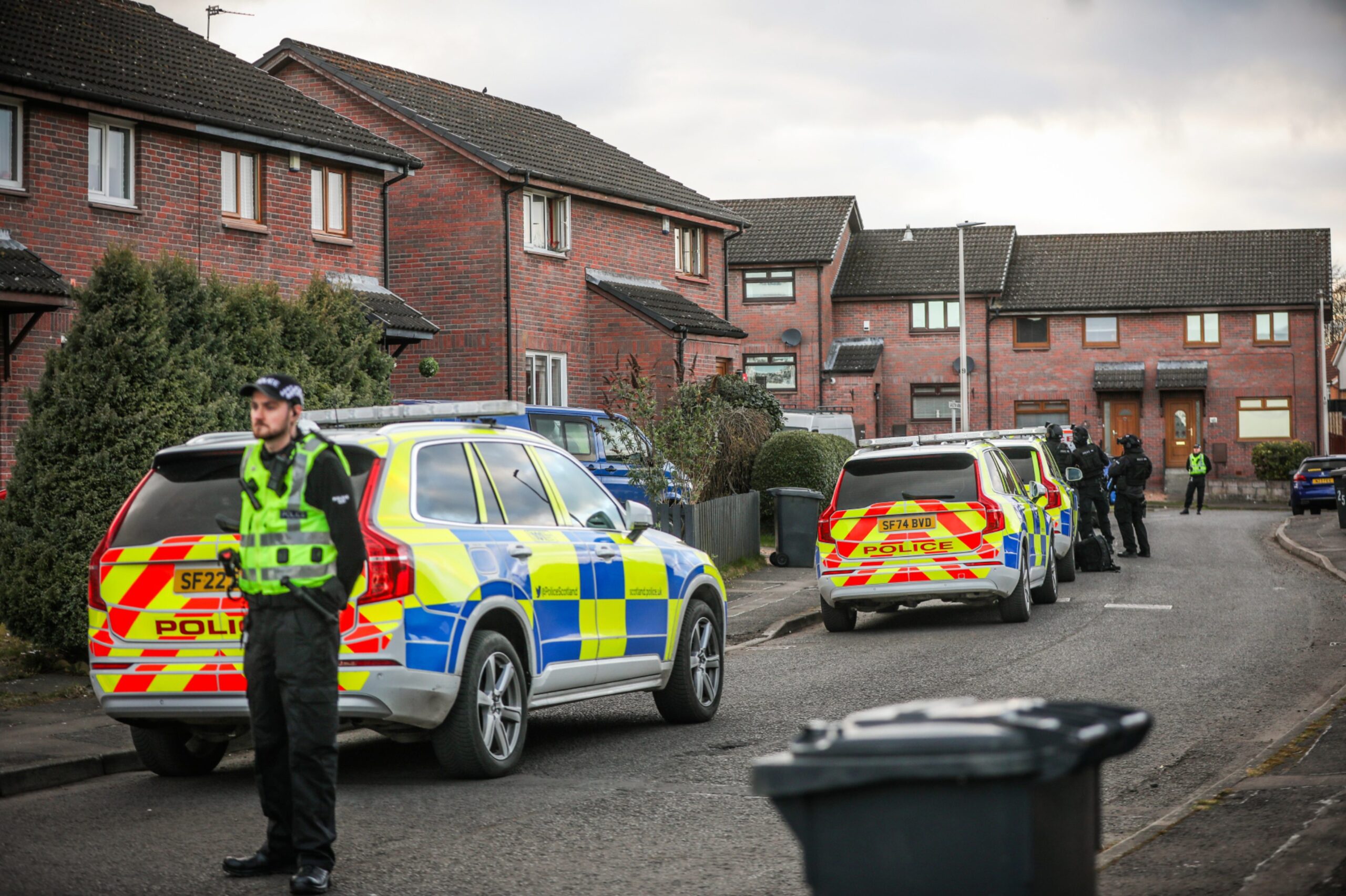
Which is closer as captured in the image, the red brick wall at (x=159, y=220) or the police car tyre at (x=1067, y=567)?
the red brick wall at (x=159, y=220)

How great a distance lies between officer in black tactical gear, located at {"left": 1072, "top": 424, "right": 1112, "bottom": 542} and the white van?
13.9 metres

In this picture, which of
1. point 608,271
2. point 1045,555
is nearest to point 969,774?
point 1045,555

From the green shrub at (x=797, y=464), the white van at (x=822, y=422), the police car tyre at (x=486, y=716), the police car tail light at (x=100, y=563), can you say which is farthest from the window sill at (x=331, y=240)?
the police car tyre at (x=486, y=716)

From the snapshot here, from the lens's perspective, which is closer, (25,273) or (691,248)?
(25,273)

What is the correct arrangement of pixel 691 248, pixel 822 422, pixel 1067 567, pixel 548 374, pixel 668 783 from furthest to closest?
pixel 822 422, pixel 691 248, pixel 548 374, pixel 1067 567, pixel 668 783

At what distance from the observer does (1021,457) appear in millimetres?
19625

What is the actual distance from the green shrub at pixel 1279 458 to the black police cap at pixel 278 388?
158 feet

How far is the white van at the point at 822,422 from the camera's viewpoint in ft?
121

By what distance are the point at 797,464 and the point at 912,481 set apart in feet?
30.5

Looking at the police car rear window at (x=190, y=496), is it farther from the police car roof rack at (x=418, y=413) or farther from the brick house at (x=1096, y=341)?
the brick house at (x=1096, y=341)

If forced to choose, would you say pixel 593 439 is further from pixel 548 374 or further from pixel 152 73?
pixel 548 374

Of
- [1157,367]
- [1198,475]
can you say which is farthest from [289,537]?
[1157,367]

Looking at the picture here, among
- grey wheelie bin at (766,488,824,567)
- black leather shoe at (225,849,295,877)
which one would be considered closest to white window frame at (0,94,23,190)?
grey wheelie bin at (766,488,824,567)

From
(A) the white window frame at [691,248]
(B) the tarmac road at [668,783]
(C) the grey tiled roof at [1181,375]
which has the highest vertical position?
(A) the white window frame at [691,248]
